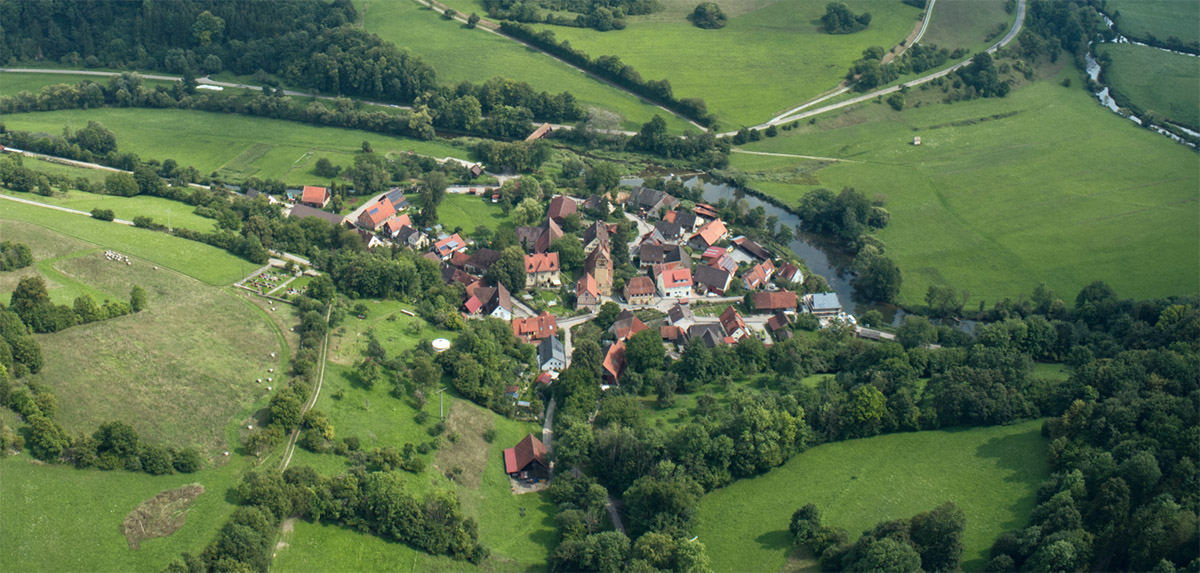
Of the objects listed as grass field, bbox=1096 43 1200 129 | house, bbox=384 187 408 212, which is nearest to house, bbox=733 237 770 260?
house, bbox=384 187 408 212

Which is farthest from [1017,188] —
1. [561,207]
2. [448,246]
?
[448,246]

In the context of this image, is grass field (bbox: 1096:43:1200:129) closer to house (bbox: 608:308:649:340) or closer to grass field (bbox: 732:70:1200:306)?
grass field (bbox: 732:70:1200:306)

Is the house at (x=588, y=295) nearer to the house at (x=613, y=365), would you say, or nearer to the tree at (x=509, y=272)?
the tree at (x=509, y=272)

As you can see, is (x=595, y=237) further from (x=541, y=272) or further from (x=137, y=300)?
(x=137, y=300)

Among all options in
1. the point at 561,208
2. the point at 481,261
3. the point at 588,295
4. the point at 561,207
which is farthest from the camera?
the point at 561,207

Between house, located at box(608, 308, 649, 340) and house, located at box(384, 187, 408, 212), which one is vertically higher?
house, located at box(608, 308, 649, 340)

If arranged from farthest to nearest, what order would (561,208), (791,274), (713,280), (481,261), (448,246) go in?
1. (561,208)
2. (448,246)
3. (791,274)
4. (481,261)
5. (713,280)
